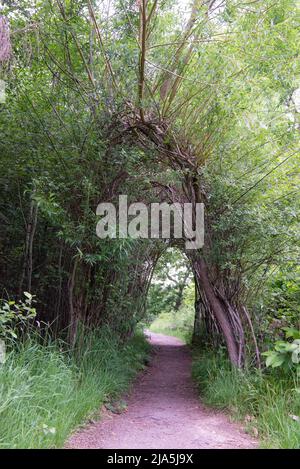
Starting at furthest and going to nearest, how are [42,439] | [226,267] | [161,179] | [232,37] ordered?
1. [161,179]
2. [226,267]
3. [232,37]
4. [42,439]

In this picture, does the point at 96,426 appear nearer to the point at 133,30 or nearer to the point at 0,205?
the point at 0,205

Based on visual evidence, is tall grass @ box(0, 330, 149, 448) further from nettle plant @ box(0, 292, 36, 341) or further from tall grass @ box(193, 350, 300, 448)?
tall grass @ box(193, 350, 300, 448)

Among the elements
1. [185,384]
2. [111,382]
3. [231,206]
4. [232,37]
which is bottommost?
[185,384]

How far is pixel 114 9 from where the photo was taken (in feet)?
13.1

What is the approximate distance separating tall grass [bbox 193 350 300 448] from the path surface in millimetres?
135

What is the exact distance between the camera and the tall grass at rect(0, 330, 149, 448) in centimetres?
253

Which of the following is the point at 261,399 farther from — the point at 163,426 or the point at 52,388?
the point at 52,388

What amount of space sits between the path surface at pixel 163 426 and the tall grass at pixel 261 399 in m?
0.13

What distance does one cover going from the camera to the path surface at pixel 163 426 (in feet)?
9.87

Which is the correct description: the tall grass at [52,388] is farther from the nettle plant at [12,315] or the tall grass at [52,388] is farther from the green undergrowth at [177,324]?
the green undergrowth at [177,324]

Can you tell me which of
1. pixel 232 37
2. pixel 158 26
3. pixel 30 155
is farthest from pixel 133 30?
pixel 30 155

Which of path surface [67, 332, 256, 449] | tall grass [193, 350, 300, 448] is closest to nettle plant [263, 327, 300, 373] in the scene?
tall grass [193, 350, 300, 448]

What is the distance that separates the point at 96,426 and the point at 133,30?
147 inches

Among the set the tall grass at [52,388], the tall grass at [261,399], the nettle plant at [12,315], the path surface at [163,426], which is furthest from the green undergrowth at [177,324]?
the nettle plant at [12,315]
